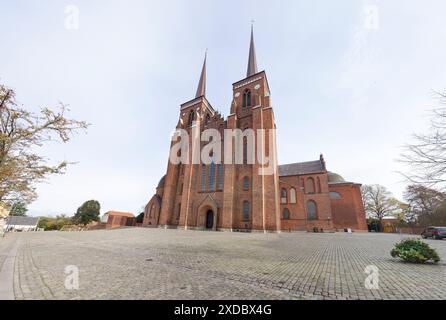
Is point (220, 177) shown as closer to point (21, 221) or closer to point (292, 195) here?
point (292, 195)

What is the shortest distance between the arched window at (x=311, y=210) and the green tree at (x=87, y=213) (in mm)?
47217

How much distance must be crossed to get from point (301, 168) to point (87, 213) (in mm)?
49220

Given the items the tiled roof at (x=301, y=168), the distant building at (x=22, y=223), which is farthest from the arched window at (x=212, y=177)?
the distant building at (x=22, y=223)

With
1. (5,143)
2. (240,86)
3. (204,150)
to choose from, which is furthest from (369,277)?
(240,86)

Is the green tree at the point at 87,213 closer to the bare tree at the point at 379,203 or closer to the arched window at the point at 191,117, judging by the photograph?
the arched window at the point at 191,117

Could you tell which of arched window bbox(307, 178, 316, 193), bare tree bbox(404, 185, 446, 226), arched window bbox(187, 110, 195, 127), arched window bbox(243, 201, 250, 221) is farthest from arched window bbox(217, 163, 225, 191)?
bare tree bbox(404, 185, 446, 226)

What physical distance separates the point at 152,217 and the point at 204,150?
14444mm

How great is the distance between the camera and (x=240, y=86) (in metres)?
28.8

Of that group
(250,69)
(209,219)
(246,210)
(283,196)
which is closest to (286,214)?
(283,196)

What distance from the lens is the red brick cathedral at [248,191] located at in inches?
827

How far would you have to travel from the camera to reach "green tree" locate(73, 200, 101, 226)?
42094 mm

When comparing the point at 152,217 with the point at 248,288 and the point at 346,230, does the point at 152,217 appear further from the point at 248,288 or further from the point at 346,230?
the point at 346,230

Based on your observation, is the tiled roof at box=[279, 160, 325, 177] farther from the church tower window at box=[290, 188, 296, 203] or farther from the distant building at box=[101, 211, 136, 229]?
the distant building at box=[101, 211, 136, 229]

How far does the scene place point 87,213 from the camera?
42.8 meters
